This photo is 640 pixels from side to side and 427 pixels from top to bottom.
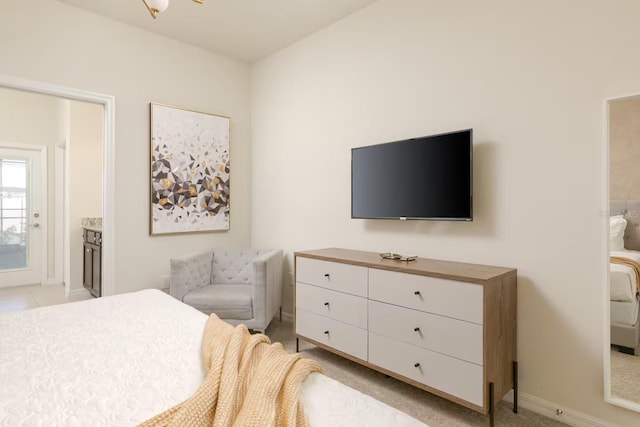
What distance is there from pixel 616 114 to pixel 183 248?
3510 mm

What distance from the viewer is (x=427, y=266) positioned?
218 cm

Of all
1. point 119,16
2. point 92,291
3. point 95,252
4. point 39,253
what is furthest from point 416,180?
point 39,253

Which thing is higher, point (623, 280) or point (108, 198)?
point (108, 198)

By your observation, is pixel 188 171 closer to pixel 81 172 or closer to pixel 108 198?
pixel 108 198

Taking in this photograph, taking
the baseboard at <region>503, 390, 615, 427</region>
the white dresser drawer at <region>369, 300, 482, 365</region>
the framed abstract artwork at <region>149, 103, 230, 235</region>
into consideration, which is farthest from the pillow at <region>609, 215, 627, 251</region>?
the framed abstract artwork at <region>149, 103, 230, 235</region>

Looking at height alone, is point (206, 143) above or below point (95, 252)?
above

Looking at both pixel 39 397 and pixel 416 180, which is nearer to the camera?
pixel 39 397

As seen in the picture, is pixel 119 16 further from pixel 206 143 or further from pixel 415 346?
pixel 415 346

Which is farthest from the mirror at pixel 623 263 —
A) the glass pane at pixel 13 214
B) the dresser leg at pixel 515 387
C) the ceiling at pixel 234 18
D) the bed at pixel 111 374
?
the glass pane at pixel 13 214

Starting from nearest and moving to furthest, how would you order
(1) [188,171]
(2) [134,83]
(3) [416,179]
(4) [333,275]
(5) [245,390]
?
(5) [245,390]
(3) [416,179]
(4) [333,275]
(2) [134,83]
(1) [188,171]

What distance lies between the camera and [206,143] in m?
3.70

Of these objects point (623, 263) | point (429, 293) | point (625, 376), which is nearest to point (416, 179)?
point (429, 293)

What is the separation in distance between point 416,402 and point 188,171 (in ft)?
9.36

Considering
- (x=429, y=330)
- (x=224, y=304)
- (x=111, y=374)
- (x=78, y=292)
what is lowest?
(x=78, y=292)
